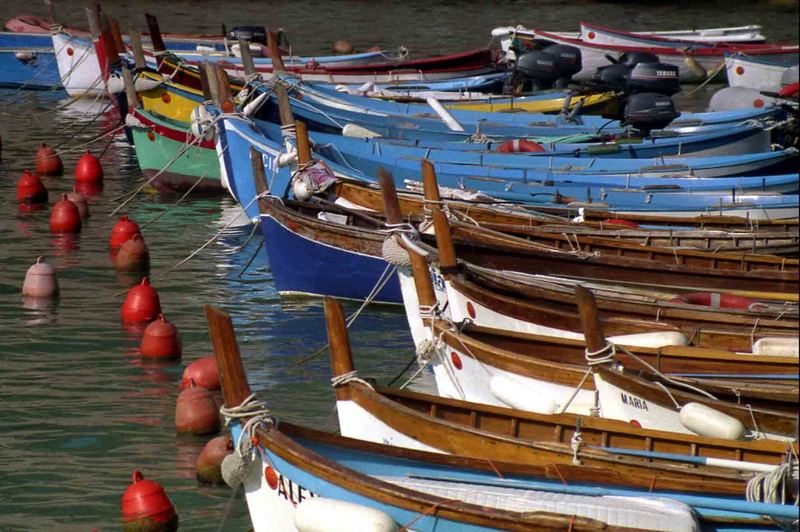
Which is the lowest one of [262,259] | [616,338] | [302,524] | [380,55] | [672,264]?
[302,524]

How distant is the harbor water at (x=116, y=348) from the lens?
852 cm

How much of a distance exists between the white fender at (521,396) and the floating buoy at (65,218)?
27.5 feet

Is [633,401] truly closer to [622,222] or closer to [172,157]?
[622,222]

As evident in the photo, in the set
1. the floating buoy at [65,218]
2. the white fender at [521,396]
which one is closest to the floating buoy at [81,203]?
the floating buoy at [65,218]

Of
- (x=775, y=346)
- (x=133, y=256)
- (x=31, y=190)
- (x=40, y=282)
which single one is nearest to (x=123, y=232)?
(x=133, y=256)

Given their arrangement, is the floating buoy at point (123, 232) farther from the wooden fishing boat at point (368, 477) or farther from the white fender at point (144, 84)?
the wooden fishing boat at point (368, 477)

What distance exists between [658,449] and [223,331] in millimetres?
2293

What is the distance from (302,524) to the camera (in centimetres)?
605

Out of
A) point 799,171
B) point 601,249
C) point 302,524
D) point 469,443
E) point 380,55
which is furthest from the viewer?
point 380,55

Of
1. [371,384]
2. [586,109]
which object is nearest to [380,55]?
[586,109]

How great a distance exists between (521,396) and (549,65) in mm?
12182

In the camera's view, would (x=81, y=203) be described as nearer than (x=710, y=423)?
No

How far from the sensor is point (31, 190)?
17.0 metres

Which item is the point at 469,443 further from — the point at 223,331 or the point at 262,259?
the point at 262,259
